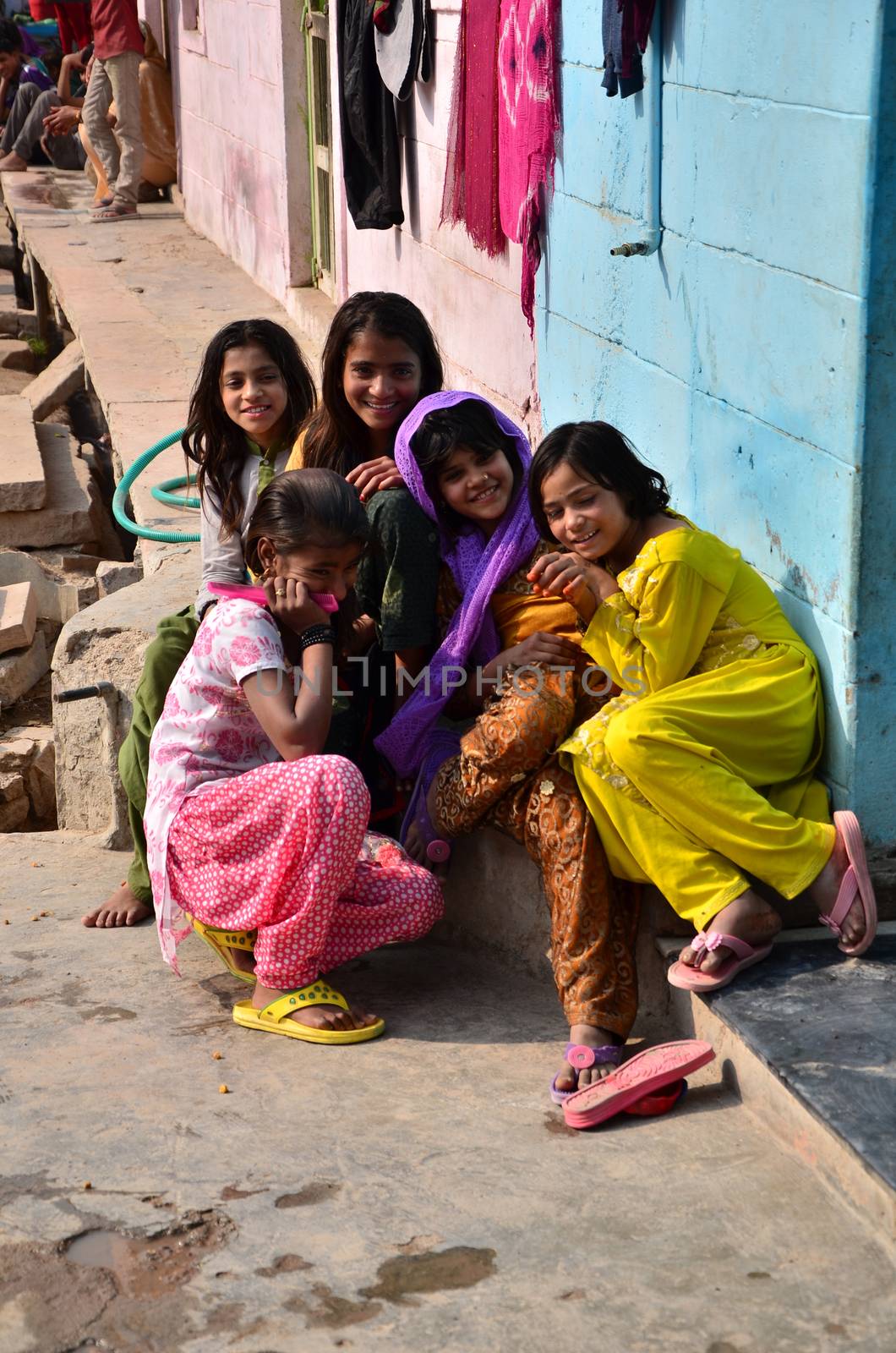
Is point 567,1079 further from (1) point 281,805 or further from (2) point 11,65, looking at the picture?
(2) point 11,65

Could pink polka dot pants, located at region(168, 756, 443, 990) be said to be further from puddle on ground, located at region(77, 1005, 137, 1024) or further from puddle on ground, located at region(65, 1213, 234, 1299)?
puddle on ground, located at region(65, 1213, 234, 1299)

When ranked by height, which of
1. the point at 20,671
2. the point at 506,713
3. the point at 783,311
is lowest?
the point at 20,671

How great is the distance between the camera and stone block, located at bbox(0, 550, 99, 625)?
624 centimetres

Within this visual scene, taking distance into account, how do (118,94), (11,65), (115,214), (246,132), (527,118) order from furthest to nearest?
(11,65) → (115,214) → (118,94) → (246,132) → (527,118)

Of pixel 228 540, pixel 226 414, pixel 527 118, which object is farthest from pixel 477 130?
pixel 228 540

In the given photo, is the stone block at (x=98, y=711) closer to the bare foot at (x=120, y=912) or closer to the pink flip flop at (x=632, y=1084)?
the bare foot at (x=120, y=912)

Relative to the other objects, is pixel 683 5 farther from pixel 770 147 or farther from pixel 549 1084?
pixel 549 1084

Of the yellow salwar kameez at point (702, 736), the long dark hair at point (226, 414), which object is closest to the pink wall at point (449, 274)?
the long dark hair at point (226, 414)

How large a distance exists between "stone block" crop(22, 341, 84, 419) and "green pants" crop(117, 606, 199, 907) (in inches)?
253

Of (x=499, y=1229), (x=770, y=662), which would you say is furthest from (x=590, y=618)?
(x=499, y=1229)

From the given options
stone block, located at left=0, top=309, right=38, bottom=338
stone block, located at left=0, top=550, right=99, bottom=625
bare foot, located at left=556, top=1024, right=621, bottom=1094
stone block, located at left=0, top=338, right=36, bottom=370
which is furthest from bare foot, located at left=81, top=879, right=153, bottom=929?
stone block, located at left=0, top=309, right=38, bottom=338

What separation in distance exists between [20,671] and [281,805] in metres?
3.09

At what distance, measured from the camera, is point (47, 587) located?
633cm

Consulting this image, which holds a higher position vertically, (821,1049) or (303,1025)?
(821,1049)
